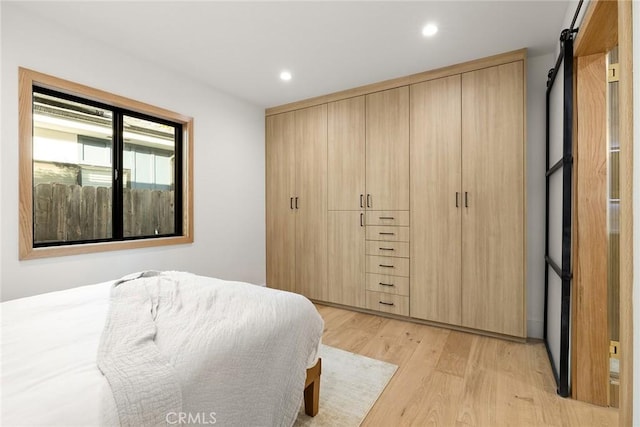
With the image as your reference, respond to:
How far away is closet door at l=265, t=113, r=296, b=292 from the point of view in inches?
151

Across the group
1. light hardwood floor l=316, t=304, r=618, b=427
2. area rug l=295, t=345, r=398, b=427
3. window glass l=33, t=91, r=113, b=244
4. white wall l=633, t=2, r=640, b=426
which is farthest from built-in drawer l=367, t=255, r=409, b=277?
window glass l=33, t=91, r=113, b=244

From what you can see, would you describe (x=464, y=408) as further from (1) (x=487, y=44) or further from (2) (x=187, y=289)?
Result: (1) (x=487, y=44)

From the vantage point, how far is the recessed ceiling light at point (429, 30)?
2.22m

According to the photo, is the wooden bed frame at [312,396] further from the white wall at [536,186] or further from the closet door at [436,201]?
the white wall at [536,186]

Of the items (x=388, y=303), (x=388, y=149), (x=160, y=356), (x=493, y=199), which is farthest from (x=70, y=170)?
(x=493, y=199)

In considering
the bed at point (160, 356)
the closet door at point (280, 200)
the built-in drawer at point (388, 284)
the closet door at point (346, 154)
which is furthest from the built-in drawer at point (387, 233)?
the bed at point (160, 356)

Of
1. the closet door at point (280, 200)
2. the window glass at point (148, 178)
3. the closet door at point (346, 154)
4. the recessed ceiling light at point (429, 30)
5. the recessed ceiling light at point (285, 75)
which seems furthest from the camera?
the closet door at point (280, 200)

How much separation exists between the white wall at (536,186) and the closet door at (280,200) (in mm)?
2494

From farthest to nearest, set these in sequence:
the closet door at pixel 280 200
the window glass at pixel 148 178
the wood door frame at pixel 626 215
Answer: the closet door at pixel 280 200, the window glass at pixel 148 178, the wood door frame at pixel 626 215

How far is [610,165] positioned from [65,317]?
9.81 ft

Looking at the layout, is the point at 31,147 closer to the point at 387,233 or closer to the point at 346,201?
the point at 346,201

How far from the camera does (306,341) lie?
1.55m

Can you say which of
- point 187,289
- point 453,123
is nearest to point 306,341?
point 187,289

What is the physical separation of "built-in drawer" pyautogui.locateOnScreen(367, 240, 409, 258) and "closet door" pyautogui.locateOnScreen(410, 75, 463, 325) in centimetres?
9
